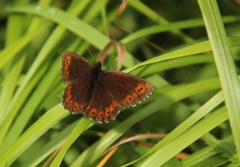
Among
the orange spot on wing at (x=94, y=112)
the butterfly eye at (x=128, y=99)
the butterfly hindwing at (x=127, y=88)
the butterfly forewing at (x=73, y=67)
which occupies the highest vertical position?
the butterfly forewing at (x=73, y=67)

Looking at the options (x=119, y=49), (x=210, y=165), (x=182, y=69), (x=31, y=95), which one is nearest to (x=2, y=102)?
(x=31, y=95)

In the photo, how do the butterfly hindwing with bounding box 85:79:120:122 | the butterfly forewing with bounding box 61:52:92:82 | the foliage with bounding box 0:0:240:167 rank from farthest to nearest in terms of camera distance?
the butterfly forewing with bounding box 61:52:92:82, the butterfly hindwing with bounding box 85:79:120:122, the foliage with bounding box 0:0:240:167

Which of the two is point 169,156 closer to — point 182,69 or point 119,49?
point 119,49

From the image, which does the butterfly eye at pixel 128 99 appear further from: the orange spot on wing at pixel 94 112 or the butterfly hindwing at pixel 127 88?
the orange spot on wing at pixel 94 112

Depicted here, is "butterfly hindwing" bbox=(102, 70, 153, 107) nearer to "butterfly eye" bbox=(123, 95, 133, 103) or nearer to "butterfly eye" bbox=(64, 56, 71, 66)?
"butterfly eye" bbox=(123, 95, 133, 103)

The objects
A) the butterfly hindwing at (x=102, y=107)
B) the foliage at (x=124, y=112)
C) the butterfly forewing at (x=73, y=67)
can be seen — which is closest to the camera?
the foliage at (x=124, y=112)

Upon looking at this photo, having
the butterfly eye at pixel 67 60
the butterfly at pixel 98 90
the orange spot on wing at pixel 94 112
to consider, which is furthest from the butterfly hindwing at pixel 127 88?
the butterfly eye at pixel 67 60

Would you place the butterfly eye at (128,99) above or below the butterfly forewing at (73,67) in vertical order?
below

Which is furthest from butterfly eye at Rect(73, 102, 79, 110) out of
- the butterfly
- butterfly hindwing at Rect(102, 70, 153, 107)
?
butterfly hindwing at Rect(102, 70, 153, 107)

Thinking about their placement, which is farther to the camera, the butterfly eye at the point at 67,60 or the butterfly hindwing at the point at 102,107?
the butterfly eye at the point at 67,60
